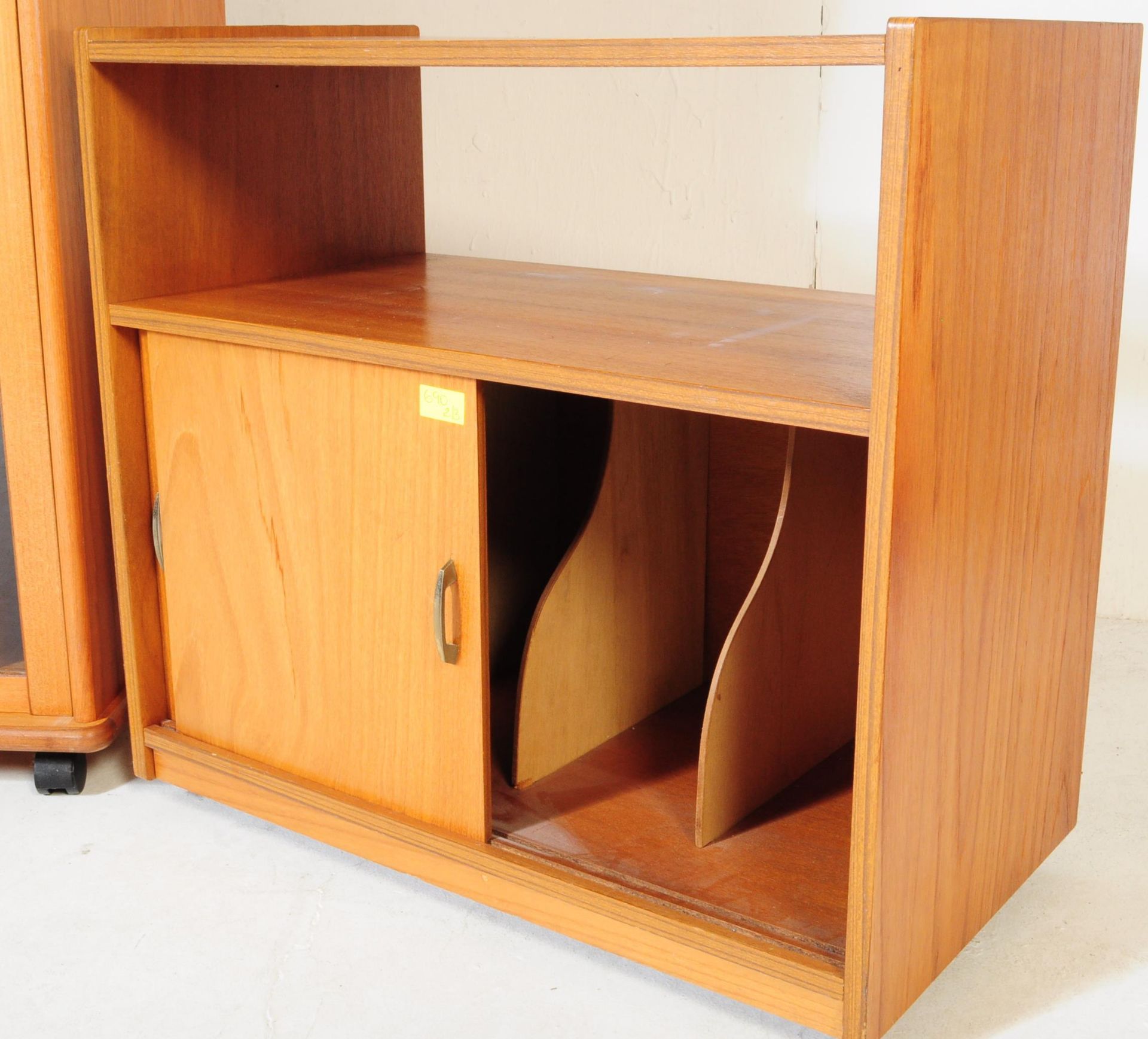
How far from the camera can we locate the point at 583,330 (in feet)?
5.03

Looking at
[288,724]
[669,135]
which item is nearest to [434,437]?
[288,724]

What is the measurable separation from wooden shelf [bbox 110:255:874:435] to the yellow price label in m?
0.03

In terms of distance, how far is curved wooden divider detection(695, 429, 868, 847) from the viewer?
153 cm

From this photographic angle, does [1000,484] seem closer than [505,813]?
Yes

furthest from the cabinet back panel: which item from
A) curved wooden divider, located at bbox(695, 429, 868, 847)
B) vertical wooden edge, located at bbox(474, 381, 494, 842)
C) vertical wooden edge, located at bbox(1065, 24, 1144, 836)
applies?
vertical wooden edge, located at bbox(1065, 24, 1144, 836)

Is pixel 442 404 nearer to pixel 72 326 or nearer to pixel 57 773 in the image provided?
pixel 72 326

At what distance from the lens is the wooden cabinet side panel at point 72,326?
1.67 meters

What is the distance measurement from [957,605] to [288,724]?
2.73 feet

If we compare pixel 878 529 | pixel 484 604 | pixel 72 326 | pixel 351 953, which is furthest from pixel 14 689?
pixel 878 529

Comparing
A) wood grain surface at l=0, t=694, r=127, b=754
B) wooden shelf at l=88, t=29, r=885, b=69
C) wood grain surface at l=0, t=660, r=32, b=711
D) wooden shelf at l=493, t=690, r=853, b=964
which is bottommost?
wooden shelf at l=493, t=690, r=853, b=964

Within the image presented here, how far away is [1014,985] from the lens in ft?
4.93

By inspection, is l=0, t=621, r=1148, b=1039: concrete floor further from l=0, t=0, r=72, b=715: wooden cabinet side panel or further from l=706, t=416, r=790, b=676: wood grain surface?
l=706, t=416, r=790, b=676: wood grain surface

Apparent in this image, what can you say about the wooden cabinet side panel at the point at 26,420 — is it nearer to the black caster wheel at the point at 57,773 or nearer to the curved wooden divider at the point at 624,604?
the black caster wheel at the point at 57,773

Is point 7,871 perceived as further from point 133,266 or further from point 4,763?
point 133,266
